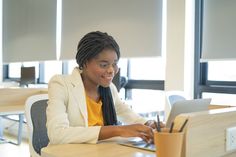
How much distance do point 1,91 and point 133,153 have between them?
3.01 m

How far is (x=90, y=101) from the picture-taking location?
63.2 inches

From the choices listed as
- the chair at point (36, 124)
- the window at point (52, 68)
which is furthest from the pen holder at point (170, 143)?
the window at point (52, 68)

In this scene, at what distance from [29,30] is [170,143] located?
5.42 metres

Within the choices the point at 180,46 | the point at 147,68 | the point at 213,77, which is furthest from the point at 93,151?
the point at 147,68

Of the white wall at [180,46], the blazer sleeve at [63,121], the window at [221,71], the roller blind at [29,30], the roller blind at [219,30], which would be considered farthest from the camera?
the roller blind at [29,30]

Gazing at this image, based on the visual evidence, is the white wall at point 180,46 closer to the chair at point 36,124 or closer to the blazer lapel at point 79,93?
the chair at point 36,124

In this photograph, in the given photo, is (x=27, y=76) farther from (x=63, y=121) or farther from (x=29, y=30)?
(x=63, y=121)

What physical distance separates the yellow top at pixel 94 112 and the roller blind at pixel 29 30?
3860mm

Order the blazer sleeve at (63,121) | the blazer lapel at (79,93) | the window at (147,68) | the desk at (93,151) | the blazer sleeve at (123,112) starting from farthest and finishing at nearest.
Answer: the window at (147,68) < the blazer sleeve at (123,112) < the blazer lapel at (79,93) < the blazer sleeve at (63,121) < the desk at (93,151)

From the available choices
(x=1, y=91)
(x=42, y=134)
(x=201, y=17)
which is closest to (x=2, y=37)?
(x=1, y=91)

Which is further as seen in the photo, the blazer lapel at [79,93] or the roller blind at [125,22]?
the roller blind at [125,22]

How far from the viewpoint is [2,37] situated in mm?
6727

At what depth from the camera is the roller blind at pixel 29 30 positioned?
17.8 ft

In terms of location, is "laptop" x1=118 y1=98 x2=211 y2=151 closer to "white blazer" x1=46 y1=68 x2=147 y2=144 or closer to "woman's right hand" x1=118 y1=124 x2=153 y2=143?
"woman's right hand" x1=118 y1=124 x2=153 y2=143
